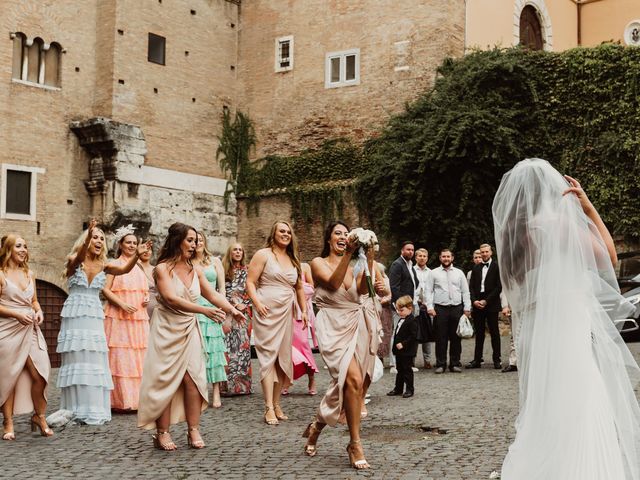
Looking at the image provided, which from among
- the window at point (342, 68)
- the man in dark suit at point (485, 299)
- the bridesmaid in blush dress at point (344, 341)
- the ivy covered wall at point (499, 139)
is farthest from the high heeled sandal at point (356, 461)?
the window at point (342, 68)

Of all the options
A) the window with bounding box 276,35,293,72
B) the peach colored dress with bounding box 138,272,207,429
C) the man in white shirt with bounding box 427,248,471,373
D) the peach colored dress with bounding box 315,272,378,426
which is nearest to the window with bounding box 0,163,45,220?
the window with bounding box 276,35,293,72

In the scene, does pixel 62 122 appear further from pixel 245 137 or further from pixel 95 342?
pixel 95 342

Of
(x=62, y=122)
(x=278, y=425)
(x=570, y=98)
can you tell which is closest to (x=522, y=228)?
(x=278, y=425)

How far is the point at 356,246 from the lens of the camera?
6828mm

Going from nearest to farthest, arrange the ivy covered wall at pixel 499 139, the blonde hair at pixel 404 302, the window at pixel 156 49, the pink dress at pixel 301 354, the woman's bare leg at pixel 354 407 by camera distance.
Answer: the woman's bare leg at pixel 354 407, the blonde hair at pixel 404 302, the pink dress at pixel 301 354, the ivy covered wall at pixel 499 139, the window at pixel 156 49

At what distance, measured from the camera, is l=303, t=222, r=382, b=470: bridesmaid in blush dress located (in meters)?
6.72

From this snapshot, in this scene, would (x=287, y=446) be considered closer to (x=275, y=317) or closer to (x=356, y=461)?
(x=356, y=461)

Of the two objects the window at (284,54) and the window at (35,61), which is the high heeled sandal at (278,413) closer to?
the window at (35,61)

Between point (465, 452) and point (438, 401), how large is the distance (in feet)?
10.5

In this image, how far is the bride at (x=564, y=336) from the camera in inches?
193

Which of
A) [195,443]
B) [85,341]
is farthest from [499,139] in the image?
[195,443]

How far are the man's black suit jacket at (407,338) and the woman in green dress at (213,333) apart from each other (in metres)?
2.17

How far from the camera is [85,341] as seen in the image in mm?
9078

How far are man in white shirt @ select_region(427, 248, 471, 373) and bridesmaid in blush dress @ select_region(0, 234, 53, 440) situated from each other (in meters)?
6.80
